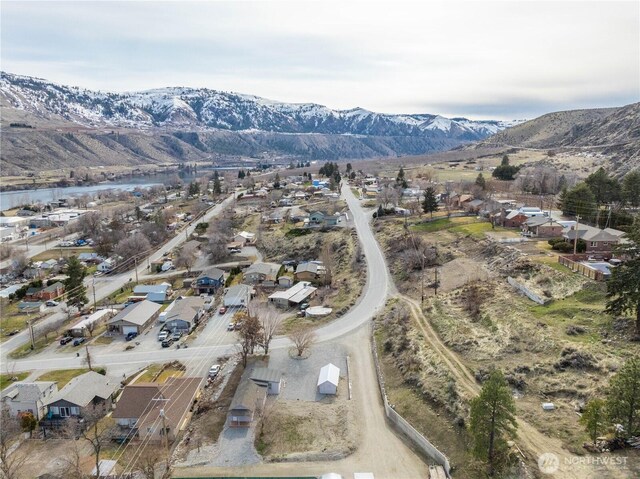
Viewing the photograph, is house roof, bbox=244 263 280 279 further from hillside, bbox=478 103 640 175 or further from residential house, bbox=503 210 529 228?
hillside, bbox=478 103 640 175

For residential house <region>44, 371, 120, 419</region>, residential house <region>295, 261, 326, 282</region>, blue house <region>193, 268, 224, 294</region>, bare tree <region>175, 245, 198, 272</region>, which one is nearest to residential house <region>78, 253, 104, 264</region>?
bare tree <region>175, 245, 198, 272</region>

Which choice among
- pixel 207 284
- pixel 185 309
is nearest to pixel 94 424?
pixel 185 309

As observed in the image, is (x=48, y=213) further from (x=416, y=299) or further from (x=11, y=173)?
(x=416, y=299)

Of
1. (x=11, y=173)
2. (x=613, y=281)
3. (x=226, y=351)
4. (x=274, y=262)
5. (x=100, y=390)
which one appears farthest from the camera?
(x=11, y=173)

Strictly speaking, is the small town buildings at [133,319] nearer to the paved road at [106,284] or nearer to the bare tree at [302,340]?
the paved road at [106,284]

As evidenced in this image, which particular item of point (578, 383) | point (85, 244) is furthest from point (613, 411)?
point (85, 244)

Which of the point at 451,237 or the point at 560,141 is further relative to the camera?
the point at 560,141
